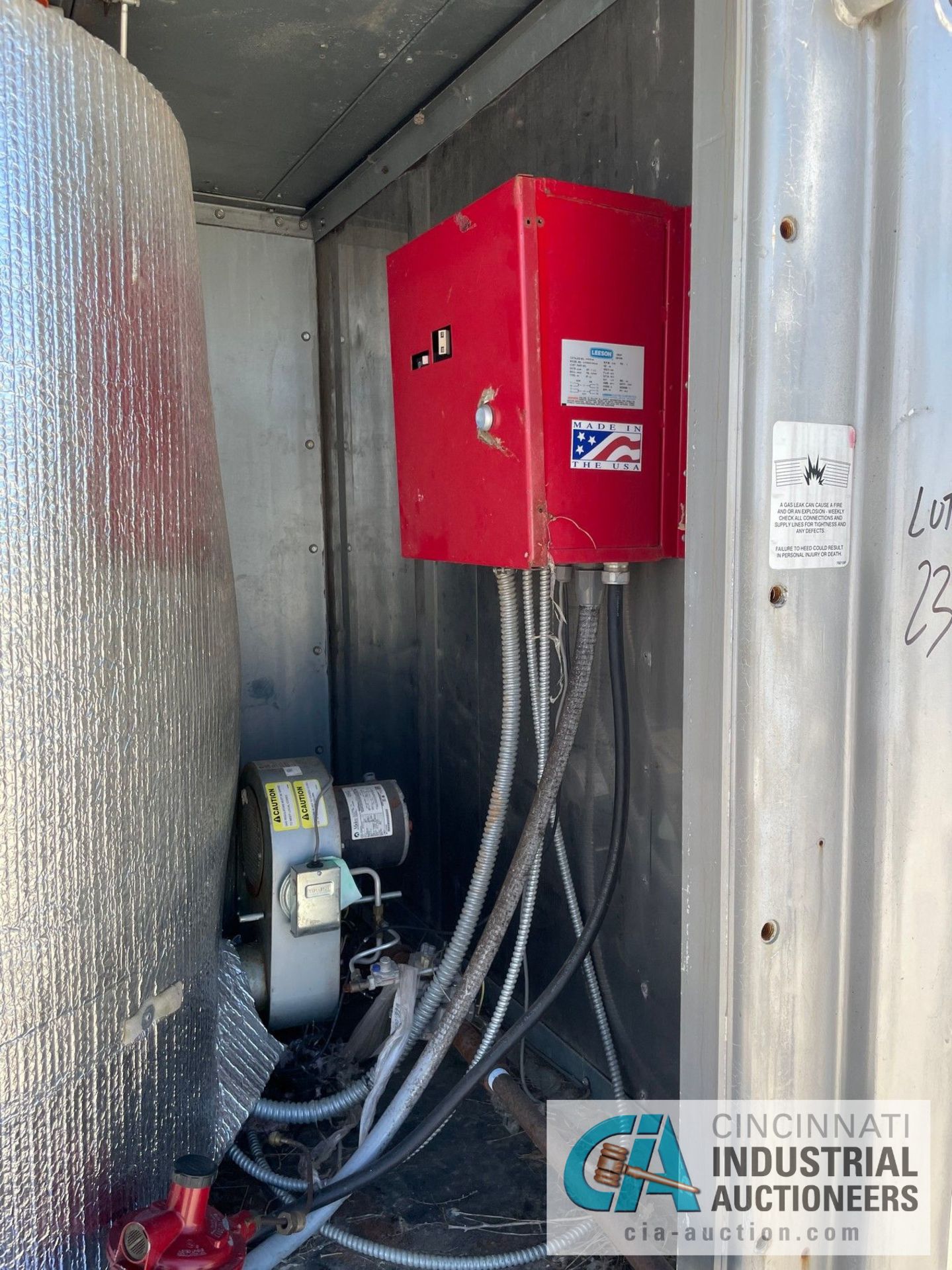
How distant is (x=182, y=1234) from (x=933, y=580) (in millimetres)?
1083

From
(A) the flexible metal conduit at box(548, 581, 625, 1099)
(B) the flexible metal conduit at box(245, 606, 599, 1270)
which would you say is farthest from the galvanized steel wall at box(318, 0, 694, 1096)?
(B) the flexible metal conduit at box(245, 606, 599, 1270)

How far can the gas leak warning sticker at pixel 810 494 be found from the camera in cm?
84

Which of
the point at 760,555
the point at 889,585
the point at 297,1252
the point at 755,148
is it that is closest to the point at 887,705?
the point at 889,585

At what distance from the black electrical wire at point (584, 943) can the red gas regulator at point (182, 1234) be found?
0.82 feet

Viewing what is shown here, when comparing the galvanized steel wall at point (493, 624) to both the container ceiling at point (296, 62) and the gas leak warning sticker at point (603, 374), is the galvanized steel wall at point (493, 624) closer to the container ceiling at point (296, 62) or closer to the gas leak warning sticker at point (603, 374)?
the container ceiling at point (296, 62)

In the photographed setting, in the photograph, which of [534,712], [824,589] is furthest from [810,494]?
[534,712]

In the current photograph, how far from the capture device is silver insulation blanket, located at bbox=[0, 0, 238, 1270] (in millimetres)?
888

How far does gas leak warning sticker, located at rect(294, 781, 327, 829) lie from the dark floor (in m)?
0.52

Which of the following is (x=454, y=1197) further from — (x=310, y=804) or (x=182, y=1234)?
(x=310, y=804)

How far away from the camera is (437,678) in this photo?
2.03 metres

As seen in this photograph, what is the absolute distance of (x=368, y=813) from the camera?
69.1 inches

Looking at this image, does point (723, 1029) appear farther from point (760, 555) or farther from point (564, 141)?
point (564, 141)

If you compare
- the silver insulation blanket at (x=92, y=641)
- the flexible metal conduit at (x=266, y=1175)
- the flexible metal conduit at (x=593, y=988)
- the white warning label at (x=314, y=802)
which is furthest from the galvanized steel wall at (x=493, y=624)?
the silver insulation blanket at (x=92, y=641)

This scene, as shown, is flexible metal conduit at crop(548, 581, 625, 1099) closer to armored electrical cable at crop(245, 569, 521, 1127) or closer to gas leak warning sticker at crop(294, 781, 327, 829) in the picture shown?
armored electrical cable at crop(245, 569, 521, 1127)
